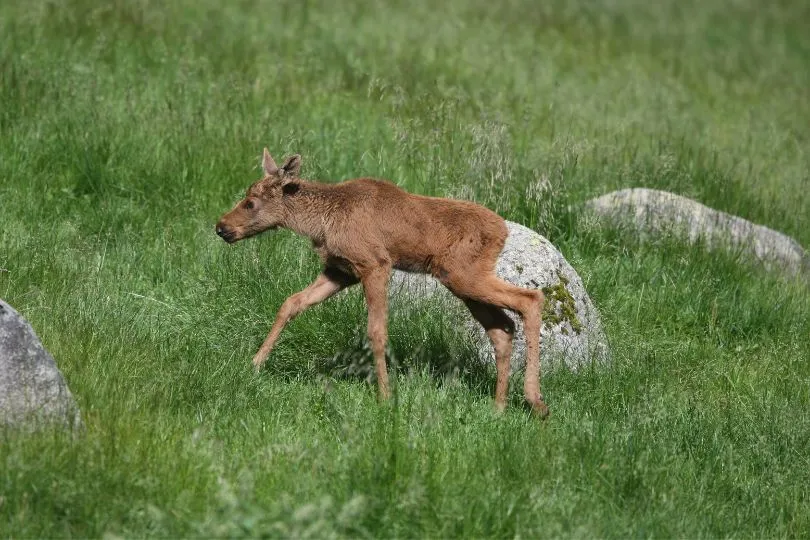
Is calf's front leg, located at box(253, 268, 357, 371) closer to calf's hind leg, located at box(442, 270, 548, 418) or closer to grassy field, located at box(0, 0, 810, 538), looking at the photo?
grassy field, located at box(0, 0, 810, 538)

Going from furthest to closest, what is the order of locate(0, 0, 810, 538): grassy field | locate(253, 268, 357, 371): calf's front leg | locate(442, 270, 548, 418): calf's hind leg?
locate(253, 268, 357, 371): calf's front leg, locate(442, 270, 548, 418): calf's hind leg, locate(0, 0, 810, 538): grassy field

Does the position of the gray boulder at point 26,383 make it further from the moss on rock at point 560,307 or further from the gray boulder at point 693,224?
the gray boulder at point 693,224

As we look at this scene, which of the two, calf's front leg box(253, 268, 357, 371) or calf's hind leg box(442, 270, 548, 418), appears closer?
calf's hind leg box(442, 270, 548, 418)

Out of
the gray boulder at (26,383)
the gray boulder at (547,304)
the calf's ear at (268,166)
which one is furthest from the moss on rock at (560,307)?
the gray boulder at (26,383)

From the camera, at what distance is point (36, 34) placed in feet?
39.1

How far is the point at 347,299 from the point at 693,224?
3713mm

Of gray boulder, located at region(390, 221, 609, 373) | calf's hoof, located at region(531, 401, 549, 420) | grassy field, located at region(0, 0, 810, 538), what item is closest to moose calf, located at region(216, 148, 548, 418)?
calf's hoof, located at region(531, 401, 549, 420)

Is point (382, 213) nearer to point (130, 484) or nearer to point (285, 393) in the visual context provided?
point (285, 393)

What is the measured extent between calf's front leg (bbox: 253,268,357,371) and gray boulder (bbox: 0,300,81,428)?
170 cm

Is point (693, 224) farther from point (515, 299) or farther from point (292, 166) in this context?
point (292, 166)

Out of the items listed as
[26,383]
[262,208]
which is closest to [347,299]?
[262,208]

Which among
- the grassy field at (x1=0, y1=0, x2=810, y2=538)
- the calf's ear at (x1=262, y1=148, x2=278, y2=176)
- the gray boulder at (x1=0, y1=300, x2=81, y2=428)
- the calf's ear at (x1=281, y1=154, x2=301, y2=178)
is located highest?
the calf's ear at (x1=281, y1=154, x2=301, y2=178)

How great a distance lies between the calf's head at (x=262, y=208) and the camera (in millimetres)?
7086

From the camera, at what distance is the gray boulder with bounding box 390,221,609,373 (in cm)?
758
